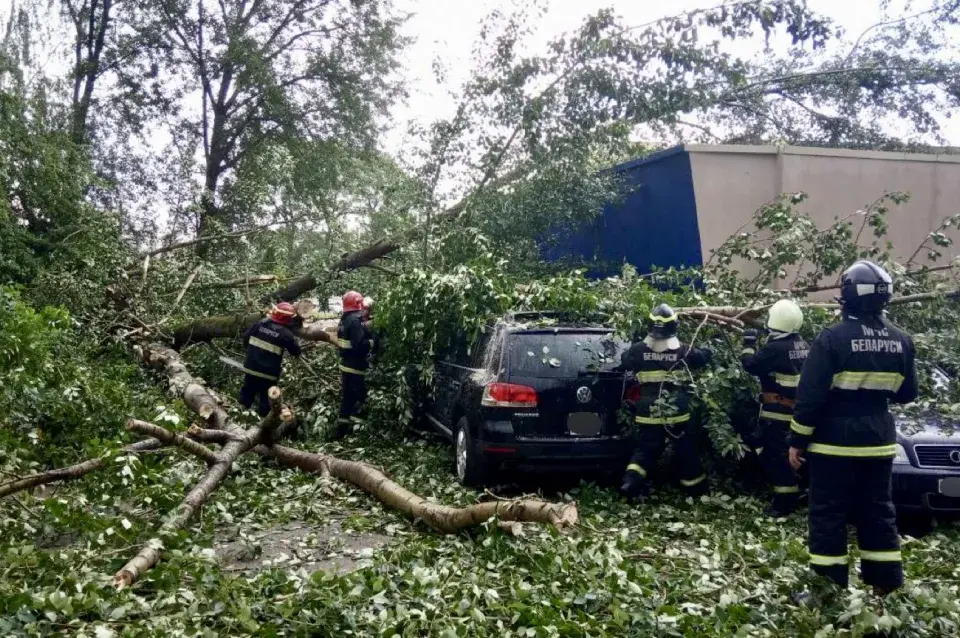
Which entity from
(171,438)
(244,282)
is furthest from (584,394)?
(244,282)

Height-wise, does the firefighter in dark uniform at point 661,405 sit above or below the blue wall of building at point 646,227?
below

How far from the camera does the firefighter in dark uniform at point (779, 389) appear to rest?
19.3 ft

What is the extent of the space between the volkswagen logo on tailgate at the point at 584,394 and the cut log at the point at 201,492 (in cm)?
252

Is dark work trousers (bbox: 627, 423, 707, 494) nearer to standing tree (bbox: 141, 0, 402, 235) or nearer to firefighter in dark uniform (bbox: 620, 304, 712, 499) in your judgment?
firefighter in dark uniform (bbox: 620, 304, 712, 499)

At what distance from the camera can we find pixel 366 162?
19.0 metres

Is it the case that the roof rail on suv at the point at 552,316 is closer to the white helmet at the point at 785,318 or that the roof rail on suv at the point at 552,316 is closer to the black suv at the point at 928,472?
the white helmet at the point at 785,318

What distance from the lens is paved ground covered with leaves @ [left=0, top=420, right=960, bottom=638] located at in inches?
139

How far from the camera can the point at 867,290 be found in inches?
161

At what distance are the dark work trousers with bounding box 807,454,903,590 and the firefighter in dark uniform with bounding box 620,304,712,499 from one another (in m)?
2.00

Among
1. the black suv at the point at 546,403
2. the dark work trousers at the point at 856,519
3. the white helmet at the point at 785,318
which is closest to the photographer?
the dark work trousers at the point at 856,519

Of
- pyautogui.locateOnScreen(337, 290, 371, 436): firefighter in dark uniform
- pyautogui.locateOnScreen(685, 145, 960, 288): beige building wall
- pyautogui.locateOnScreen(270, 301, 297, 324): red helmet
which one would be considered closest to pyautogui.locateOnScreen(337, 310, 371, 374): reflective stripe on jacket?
pyautogui.locateOnScreen(337, 290, 371, 436): firefighter in dark uniform

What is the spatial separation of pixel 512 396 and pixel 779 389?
2.07 meters

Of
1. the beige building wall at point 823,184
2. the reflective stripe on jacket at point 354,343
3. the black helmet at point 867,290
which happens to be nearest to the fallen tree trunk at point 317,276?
the reflective stripe on jacket at point 354,343

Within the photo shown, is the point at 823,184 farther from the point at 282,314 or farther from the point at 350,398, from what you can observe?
the point at 282,314
